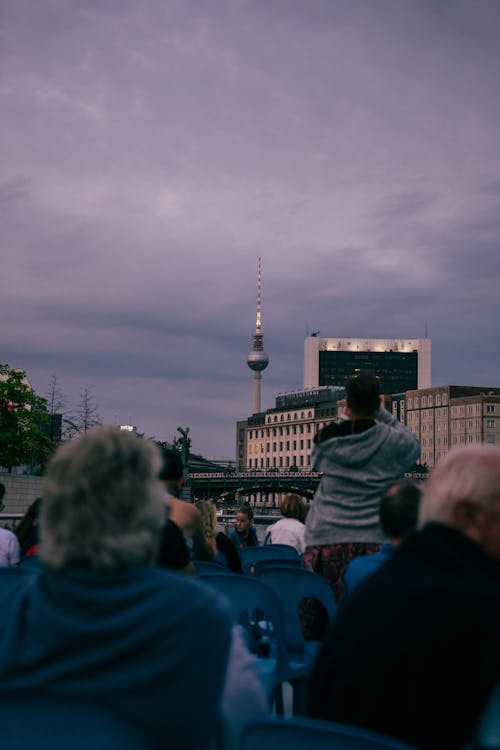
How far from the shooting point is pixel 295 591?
620cm

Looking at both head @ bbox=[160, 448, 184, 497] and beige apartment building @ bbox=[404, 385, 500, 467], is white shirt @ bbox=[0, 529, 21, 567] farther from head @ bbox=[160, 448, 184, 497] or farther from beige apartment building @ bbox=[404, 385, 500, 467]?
beige apartment building @ bbox=[404, 385, 500, 467]

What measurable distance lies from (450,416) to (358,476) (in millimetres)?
138210

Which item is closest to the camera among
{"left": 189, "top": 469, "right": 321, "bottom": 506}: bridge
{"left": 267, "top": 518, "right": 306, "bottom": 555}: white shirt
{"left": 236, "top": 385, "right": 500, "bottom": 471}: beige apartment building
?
{"left": 267, "top": 518, "right": 306, "bottom": 555}: white shirt

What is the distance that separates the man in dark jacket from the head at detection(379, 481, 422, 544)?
5.34 feet

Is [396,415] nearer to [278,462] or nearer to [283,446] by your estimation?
[283,446]

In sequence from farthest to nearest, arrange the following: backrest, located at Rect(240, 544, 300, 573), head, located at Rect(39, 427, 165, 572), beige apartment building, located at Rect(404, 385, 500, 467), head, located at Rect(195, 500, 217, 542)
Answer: beige apartment building, located at Rect(404, 385, 500, 467) → backrest, located at Rect(240, 544, 300, 573) → head, located at Rect(195, 500, 217, 542) → head, located at Rect(39, 427, 165, 572)

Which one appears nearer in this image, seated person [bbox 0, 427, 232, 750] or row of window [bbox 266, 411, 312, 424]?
seated person [bbox 0, 427, 232, 750]

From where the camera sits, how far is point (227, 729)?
2531mm

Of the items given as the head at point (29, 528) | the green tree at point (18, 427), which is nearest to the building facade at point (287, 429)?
the green tree at point (18, 427)

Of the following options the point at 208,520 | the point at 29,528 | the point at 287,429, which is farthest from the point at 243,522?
the point at 287,429

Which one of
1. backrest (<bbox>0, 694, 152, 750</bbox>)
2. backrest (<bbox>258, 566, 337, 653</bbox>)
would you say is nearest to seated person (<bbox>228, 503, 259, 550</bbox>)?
backrest (<bbox>258, 566, 337, 653</bbox>)

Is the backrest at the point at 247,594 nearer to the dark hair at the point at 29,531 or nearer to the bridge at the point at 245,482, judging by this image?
the dark hair at the point at 29,531

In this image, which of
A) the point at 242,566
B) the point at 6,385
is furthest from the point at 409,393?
the point at 242,566

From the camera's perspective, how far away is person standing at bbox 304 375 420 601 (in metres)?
5.88
